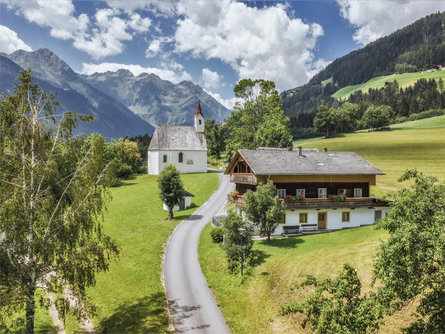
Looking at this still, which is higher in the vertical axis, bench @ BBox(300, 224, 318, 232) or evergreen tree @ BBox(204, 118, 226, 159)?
evergreen tree @ BBox(204, 118, 226, 159)

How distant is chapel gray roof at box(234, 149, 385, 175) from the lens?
116 ft

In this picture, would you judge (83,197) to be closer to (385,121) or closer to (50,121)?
(50,121)

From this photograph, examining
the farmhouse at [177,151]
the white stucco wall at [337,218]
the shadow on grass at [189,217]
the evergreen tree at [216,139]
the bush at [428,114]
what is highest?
the bush at [428,114]

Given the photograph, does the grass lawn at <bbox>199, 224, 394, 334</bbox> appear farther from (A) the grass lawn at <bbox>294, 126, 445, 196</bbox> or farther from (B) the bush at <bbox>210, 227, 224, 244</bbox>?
(A) the grass lawn at <bbox>294, 126, 445, 196</bbox>

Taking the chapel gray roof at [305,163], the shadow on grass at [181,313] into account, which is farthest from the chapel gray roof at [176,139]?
the shadow on grass at [181,313]

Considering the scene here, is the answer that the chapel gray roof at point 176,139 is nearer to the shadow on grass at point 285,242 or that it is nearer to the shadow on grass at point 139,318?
the shadow on grass at point 285,242

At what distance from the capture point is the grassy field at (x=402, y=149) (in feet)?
179

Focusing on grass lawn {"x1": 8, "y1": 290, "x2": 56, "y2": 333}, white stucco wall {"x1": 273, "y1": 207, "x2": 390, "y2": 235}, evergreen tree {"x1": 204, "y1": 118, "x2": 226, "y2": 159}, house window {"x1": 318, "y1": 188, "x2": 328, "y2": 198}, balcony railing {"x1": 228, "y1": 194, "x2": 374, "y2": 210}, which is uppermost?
evergreen tree {"x1": 204, "y1": 118, "x2": 226, "y2": 159}

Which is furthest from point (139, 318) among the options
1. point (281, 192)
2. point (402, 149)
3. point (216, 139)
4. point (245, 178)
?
point (216, 139)

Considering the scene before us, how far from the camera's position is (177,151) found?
3009 inches

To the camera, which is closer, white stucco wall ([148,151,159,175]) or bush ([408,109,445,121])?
white stucco wall ([148,151,159,175])

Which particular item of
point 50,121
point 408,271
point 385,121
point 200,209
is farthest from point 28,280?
point 385,121

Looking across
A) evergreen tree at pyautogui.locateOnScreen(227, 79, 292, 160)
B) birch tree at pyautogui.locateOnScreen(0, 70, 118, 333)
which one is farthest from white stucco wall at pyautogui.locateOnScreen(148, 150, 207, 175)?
birch tree at pyautogui.locateOnScreen(0, 70, 118, 333)

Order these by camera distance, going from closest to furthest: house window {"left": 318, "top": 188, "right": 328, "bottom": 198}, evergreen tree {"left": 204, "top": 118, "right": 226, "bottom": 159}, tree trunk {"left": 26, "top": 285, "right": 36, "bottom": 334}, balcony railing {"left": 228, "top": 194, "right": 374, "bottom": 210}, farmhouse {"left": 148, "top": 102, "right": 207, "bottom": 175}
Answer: tree trunk {"left": 26, "top": 285, "right": 36, "bottom": 334}
balcony railing {"left": 228, "top": 194, "right": 374, "bottom": 210}
house window {"left": 318, "top": 188, "right": 328, "bottom": 198}
farmhouse {"left": 148, "top": 102, "right": 207, "bottom": 175}
evergreen tree {"left": 204, "top": 118, "right": 226, "bottom": 159}
